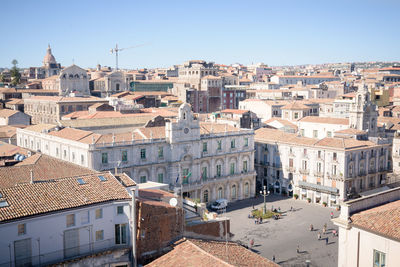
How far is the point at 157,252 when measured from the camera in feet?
86.4

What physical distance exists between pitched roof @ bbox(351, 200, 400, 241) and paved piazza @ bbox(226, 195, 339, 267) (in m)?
19.3

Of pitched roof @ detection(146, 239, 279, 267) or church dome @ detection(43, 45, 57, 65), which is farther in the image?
church dome @ detection(43, 45, 57, 65)

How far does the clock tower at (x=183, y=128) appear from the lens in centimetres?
5947

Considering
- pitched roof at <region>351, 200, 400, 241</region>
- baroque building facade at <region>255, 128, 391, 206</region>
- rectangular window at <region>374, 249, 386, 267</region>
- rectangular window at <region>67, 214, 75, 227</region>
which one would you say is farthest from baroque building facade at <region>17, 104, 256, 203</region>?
rectangular window at <region>374, 249, 386, 267</region>

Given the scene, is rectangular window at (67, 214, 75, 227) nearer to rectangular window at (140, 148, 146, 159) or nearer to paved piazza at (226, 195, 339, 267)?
paved piazza at (226, 195, 339, 267)

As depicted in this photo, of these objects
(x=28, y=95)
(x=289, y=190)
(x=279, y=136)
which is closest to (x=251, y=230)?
(x=289, y=190)

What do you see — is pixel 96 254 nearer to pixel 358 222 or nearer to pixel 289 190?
pixel 358 222

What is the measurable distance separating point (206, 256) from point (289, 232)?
3230 cm

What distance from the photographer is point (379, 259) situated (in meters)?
24.6

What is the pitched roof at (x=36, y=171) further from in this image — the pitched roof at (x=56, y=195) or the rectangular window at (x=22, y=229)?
the rectangular window at (x=22, y=229)

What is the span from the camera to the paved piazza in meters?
46.4

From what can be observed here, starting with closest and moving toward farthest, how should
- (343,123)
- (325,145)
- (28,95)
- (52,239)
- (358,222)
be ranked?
(52,239) → (358,222) → (325,145) → (343,123) → (28,95)

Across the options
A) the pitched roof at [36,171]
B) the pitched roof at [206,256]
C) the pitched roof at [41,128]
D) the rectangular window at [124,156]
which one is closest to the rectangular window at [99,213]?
the pitched roof at [206,256]

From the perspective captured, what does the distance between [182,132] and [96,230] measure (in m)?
35.5
